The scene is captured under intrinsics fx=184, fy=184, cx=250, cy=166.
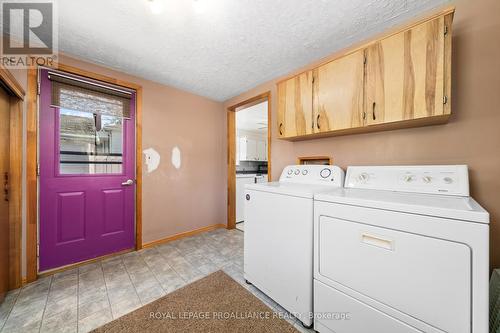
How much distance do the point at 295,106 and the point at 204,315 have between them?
1979mm

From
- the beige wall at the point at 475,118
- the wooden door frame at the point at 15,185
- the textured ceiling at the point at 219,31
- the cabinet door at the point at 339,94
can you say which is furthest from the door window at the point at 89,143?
the beige wall at the point at 475,118

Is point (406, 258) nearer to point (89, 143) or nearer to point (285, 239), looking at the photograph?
point (285, 239)

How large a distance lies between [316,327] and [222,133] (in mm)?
2841

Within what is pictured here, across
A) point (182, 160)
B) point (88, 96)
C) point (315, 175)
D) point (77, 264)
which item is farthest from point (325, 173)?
point (77, 264)

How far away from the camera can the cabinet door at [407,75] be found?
3.76 ft

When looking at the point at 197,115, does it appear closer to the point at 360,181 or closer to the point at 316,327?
the point at 360,181

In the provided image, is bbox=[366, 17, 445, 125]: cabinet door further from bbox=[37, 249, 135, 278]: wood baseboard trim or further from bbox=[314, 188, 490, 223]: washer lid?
bbox=[37, 249, 135, 278]: wood baseboard trim

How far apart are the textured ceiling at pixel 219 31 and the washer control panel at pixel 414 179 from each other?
1.20m

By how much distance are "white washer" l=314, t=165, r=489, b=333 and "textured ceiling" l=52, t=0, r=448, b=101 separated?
1260 millimetres

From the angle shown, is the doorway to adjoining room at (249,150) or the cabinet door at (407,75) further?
the doorway to adjoining room at (249,150)

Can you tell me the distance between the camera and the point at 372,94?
1398 mm

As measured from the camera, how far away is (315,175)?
71.3 inches

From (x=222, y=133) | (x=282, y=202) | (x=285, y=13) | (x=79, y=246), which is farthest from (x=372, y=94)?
(x=79, y=246)

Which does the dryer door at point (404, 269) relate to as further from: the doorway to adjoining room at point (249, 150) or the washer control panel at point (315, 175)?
the doorway to adjoining room at point (249, 150)
